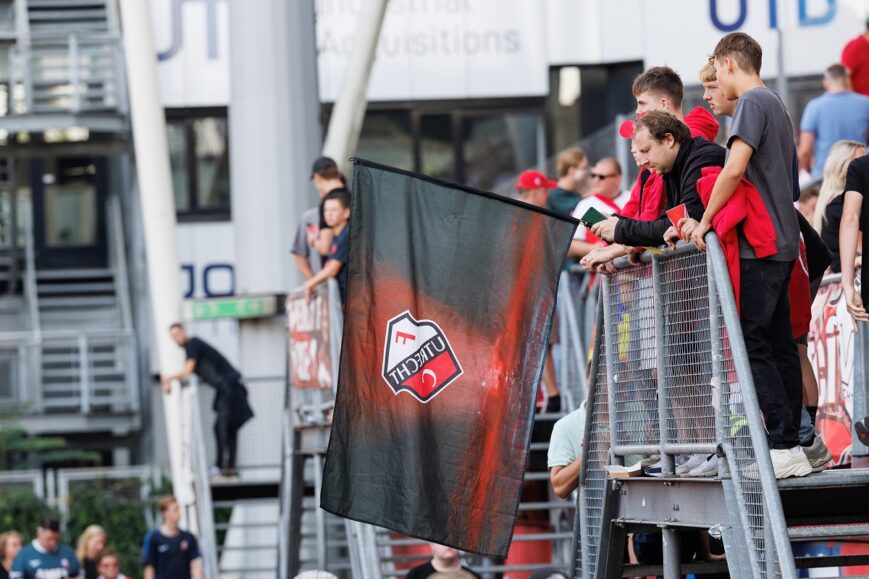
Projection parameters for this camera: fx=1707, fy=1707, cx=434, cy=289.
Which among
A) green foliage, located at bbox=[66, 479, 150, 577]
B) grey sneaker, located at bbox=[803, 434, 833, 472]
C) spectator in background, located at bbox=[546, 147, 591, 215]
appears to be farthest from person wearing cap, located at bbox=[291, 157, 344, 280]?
green foliage, located at bbox=[66, 479, 150, 577]

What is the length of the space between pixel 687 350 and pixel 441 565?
3566 mm

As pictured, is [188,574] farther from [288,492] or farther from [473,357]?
[473,357]

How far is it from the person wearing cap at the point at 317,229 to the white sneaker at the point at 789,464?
6685 millimetres

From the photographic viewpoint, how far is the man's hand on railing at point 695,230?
6453mm

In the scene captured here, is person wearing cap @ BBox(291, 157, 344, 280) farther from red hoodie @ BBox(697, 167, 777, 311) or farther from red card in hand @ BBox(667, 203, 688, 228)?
red hoodie @ BBox(697, 167, 777, 311)

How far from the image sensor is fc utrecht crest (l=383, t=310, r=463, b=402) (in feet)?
24.6

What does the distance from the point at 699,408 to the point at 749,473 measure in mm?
493

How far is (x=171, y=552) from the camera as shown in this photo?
1577 cm

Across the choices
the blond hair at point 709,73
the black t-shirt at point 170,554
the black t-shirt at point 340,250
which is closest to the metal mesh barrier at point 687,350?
the blond hair at point 709,73

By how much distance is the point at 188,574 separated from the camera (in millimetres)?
15797

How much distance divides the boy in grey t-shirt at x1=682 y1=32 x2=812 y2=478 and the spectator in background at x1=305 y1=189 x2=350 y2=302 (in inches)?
232

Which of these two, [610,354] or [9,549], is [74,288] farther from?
[610,354]

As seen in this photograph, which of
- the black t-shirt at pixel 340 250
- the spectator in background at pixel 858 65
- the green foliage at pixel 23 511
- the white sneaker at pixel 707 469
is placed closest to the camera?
the white sneaker at pixel 707 469

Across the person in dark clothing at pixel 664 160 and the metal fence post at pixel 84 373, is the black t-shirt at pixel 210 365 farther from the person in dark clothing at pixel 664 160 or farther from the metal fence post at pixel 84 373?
the metal fence post at pixel 84 373
